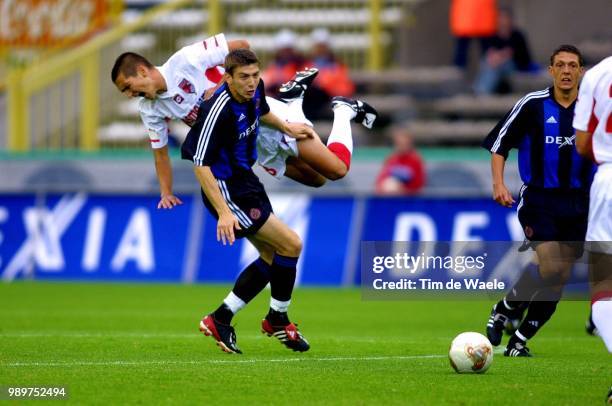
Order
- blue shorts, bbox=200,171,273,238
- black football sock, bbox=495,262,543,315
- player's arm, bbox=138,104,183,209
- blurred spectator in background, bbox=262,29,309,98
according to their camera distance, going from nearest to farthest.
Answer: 1. blue shorts, bbox=200,171,273,238
2. black football sock, bbox=495,262,543,315
3. player's arm, bbox=138,104,183,209
4. blurred spectator in background, bbox=262,29,309,98

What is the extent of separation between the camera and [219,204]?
28.3 ft

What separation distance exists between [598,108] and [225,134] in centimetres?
301

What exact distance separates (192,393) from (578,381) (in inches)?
94.1

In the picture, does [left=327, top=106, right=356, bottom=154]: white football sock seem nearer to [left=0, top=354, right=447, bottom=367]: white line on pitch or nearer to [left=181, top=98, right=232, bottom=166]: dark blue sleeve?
[left=181, top=98, right=232, bottom=166]: dark blue sleeve

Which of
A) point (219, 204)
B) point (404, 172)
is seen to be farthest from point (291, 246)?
point (404, 172)

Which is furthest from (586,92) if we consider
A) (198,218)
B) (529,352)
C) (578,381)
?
(198,218)

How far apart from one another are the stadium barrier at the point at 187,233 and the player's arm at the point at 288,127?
7.58 m

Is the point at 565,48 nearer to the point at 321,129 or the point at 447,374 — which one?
the point at 447,374

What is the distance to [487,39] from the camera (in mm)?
20281

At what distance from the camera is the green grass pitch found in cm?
707

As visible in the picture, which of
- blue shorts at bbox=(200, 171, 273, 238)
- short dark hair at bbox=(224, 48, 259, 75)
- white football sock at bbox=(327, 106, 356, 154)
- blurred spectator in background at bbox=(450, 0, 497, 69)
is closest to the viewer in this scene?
short dark hair at bbox=(224, 48, 259, 75)

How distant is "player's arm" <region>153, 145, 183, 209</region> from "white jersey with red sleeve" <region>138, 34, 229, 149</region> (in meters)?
0.08

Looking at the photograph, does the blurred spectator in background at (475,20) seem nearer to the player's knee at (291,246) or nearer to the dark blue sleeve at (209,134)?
the player's knee at (291,246)

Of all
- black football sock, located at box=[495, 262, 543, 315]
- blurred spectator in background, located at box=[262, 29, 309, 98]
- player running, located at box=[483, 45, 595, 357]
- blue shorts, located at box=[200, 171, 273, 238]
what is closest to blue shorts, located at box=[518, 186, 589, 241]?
player running, located at box=[483, 45, 595, 357]
